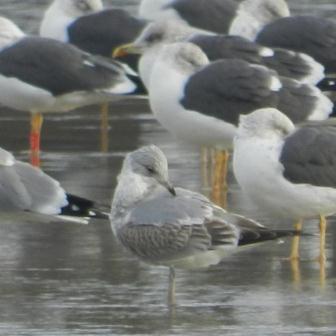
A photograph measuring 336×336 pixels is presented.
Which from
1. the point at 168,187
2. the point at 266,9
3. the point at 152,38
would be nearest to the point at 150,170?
the point at 168,187

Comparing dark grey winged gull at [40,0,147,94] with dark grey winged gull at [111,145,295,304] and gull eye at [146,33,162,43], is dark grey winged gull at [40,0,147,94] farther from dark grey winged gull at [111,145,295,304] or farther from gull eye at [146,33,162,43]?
dark grey winged gull at [111,145,295,304]

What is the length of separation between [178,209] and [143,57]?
595cm

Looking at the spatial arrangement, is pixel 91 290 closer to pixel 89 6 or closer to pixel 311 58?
pixel 311 58

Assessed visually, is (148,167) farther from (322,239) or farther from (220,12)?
(220,12)

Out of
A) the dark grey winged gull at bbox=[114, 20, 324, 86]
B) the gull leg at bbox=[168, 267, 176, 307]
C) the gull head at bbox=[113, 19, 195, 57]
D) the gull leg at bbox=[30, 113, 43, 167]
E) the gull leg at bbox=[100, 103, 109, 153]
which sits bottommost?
the gull leg at bbox=[100, 103, 109, 153]

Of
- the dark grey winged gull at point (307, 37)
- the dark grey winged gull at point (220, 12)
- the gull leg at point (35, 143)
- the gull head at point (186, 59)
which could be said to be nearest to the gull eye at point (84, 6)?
the dark grey winged gull at point (220, 12)

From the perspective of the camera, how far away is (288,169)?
978 centimetres

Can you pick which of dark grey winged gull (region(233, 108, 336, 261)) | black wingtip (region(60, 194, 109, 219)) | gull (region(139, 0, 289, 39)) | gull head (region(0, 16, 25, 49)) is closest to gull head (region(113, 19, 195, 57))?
gull head (region(0, 16, 25, 49))

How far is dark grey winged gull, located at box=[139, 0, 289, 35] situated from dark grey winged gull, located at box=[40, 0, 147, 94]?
89 cm

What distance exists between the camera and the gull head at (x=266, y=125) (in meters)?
9.95

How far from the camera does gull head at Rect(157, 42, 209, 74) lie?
12.6 metres

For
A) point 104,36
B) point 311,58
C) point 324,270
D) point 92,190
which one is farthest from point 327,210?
point 104,36

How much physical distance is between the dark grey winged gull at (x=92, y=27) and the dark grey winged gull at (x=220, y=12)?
890 millimetres

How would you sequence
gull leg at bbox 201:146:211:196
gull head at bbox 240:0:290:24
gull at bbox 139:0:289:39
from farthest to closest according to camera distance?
gull head at bbox 240:0:290:24, gull at bbox 139:0:289:39, gull leg at bbox 201:146:211:196
